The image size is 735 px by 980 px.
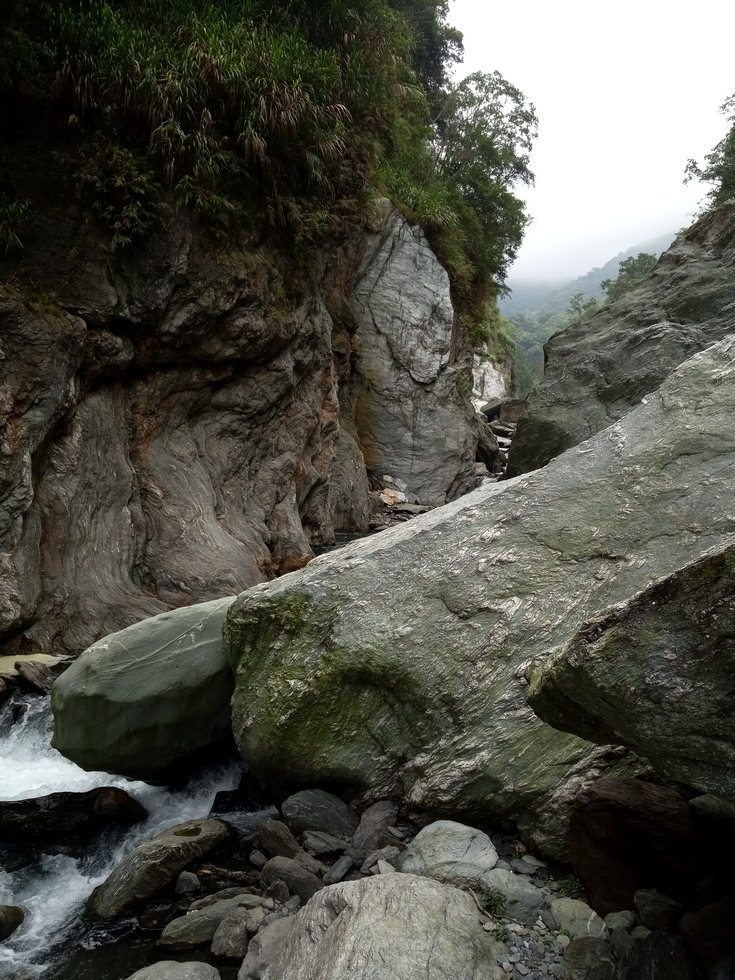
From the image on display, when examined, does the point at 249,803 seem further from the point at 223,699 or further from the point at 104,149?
the point at 104,149

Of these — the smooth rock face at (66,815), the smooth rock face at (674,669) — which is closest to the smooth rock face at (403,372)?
the smooth rock face at (66,815)

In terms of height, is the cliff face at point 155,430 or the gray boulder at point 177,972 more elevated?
the cliff face at point 155,430

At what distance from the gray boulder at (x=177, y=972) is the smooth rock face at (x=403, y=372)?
17652mm

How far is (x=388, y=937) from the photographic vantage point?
3.31m

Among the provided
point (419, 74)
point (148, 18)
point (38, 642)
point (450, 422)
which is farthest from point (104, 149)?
point (419, 74)

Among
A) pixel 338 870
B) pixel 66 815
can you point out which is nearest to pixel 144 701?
pixel 66 815

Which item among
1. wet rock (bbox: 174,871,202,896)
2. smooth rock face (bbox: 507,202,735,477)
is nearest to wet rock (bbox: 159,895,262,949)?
wet rock (bbox: 174,871,202,896)

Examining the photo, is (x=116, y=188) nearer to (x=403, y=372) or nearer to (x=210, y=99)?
(x=210, y=99)

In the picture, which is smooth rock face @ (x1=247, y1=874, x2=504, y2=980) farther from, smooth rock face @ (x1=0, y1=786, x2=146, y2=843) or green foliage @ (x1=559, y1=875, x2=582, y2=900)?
smooth rock face @ (x1=0, y1=786, x2=146, y2=843)

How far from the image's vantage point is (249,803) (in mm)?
6367

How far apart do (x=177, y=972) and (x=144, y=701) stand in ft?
8.60

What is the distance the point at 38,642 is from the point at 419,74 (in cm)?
2818

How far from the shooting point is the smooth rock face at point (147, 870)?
5.05m

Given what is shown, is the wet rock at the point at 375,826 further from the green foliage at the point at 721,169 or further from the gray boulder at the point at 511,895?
the green foliage at the point at 721,169
